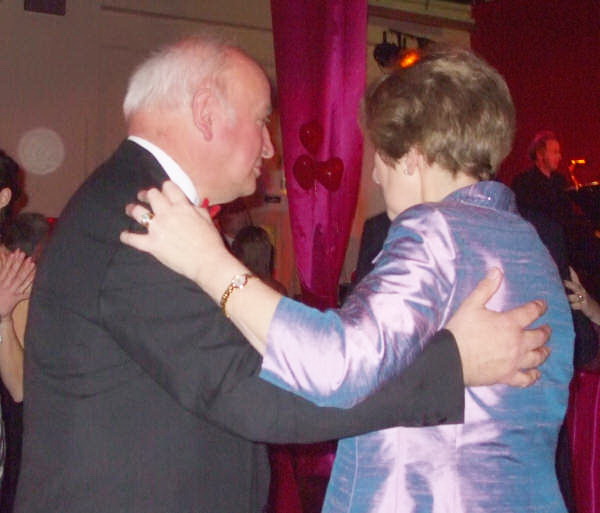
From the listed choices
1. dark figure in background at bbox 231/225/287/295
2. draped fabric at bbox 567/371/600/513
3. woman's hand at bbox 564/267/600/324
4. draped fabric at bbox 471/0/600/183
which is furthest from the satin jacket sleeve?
draped fabric at bbox 471/0/600/183

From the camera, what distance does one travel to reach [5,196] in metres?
2.54

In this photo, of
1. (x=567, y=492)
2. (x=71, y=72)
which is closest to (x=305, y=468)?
(x=567, y=492)

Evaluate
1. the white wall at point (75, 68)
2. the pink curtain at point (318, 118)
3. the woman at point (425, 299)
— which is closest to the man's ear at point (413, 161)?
the woman at point (425, 299)

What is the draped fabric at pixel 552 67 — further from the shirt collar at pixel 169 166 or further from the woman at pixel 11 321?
the shirt collar at pixel 169 166

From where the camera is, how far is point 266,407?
1.20 m

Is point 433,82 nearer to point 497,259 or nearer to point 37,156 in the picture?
point 497,259

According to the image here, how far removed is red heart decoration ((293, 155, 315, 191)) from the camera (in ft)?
15.2

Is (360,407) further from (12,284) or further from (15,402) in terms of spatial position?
(15,402)

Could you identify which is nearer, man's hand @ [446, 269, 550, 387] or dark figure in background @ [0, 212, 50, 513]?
man's hand @ [446, 269, 550, 387]

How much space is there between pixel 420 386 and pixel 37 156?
577 centimetres

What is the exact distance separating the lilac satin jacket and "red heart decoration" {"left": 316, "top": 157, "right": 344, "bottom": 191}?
328 centimetres

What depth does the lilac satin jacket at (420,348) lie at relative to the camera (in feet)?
3.57

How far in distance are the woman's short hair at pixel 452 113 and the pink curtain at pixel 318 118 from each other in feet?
10.5

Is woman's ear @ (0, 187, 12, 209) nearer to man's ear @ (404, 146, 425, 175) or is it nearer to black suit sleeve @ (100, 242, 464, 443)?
black suit sleeve @ (100, 242, 464, 443)
